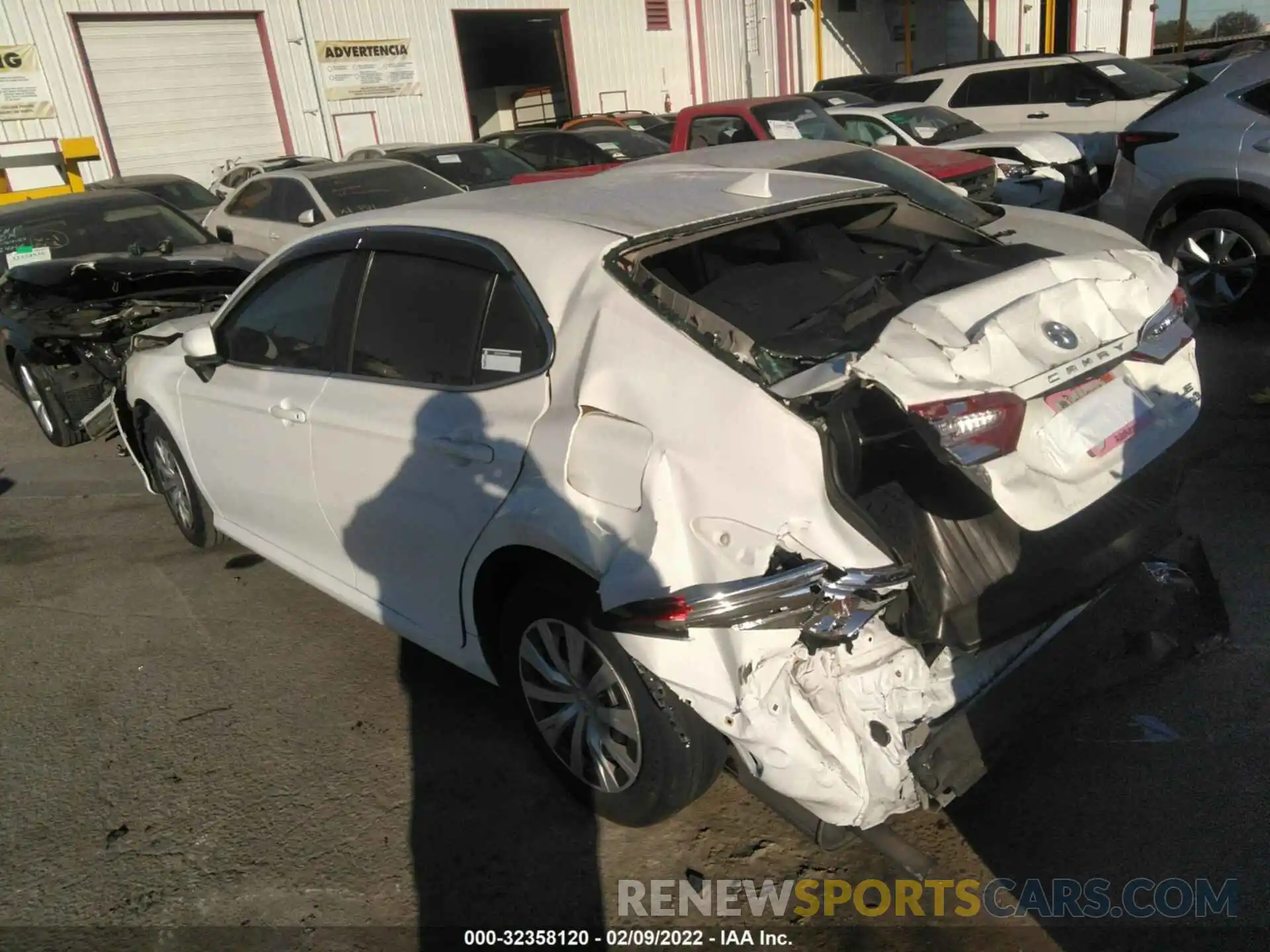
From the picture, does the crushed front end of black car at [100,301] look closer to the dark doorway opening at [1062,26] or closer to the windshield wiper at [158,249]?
the windshield wiper at [158,249]

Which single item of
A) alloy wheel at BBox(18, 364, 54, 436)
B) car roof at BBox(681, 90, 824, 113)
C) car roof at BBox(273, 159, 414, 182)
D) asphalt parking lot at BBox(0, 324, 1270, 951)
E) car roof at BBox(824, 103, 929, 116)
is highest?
car roof at BBox(681, 90, 824, 113)

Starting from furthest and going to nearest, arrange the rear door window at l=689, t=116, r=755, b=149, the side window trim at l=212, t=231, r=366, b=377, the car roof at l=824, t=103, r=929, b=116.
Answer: the car roof at l=824, t=103, r=929, b=116, the rear door window at l=689, t=116, r=755, b=149, the side window trim at l=212, t=231, r=366, b=377

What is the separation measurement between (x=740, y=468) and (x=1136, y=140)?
6.01 meters

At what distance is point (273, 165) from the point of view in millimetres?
18172

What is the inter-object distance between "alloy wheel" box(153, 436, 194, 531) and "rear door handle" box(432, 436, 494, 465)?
2.44 meters

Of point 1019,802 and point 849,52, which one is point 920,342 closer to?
point 1019,802

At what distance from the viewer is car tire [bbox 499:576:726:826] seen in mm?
2641

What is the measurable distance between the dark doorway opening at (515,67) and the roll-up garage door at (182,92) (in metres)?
5.23

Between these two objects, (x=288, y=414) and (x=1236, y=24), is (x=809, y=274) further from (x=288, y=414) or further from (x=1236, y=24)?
(x=1236, y=24)

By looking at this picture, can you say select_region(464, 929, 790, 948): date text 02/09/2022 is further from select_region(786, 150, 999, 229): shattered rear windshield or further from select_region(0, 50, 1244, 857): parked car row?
select_region(786, 150, 999, 229): shattered rear windshield

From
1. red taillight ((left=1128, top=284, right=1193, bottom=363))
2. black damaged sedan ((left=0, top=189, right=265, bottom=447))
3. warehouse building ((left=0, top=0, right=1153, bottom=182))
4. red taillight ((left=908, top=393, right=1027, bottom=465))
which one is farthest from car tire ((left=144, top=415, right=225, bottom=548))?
warehouse building ((left=0, top=0, right=1153, bottom=182))

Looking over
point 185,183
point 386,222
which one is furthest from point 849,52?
point 386,222

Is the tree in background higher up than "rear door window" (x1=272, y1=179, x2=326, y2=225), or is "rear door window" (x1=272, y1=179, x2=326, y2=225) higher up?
"rear door window" (x1=272, y1=179, x2=326, y2=225)

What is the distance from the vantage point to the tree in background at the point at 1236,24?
4816 centimetres
